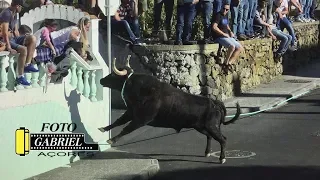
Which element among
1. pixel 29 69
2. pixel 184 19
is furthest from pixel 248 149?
pixel 184 19

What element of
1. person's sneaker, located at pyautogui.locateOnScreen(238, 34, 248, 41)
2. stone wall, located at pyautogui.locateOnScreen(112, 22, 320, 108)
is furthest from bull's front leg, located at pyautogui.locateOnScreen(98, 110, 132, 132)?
person's sneaker, located at pyautogui.locateOnScreen(238, 34, 248, 41)

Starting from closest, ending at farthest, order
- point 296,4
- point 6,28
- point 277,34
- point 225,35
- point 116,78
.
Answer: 1. point 6,28
2. point 116,78
3. point 225,35
4. point 277,34
5. point 296,4

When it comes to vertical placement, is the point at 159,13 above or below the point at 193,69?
above

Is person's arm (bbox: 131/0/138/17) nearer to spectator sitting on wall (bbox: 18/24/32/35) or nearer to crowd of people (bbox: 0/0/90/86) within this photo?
crowd of people (bbox: 0/0/90/86)

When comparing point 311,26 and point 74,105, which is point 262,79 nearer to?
point 311,26

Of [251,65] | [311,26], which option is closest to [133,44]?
[251,65]

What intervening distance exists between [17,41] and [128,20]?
6.44 metres

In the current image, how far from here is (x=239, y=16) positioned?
57.2ft

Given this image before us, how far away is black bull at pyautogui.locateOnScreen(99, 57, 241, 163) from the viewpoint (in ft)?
32.6

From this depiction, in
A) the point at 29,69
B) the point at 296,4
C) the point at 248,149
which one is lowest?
the point at 248,149

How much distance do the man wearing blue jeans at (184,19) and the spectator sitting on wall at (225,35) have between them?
2.22 ft

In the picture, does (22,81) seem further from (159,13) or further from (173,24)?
(173,24)

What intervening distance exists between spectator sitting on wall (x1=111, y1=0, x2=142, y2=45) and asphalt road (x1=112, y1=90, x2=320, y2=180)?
3.07 metres

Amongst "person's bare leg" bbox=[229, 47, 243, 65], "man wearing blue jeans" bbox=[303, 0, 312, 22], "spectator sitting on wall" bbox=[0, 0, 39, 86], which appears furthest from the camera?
"man wearing blue jeans" bbox=[303, 0, 312, 22]
